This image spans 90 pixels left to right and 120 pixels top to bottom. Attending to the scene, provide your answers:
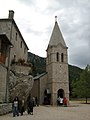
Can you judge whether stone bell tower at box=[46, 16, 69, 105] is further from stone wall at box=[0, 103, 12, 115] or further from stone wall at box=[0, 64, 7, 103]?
stone wall at box=[0, 103, 12, 115]

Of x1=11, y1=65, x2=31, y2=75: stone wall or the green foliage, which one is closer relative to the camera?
x1=11, y1=65, x2=31, y2=75: stone wall

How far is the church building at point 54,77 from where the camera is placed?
147 ft

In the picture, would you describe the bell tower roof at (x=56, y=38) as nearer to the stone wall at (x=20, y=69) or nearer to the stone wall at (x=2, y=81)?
the stone wall at (x=20, y=69)

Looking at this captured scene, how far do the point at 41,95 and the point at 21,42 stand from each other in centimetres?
1674

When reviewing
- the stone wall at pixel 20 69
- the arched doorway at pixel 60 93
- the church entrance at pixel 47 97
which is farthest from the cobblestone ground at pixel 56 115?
the arched doorway at pixel 60 93

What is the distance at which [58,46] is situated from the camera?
47.8 meters

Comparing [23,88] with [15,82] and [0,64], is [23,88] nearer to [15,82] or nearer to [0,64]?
[15,82]

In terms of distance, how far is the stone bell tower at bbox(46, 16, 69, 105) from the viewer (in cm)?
4492

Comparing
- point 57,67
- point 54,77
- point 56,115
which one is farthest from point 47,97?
point 56,115

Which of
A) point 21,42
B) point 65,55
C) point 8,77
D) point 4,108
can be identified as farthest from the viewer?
point 65,55

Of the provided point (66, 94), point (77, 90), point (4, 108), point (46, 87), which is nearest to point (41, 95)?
point (46, 87)

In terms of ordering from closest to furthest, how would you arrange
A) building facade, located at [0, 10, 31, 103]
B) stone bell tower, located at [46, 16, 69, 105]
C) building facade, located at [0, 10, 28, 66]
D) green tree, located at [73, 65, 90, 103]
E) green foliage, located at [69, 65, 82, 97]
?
building facade, located at [0, 10, 31, 103]
building facade, located at [0, 10, 28, 66]
stone bell tower, located at [46, 16, 69, 105]
green tree, located at [73, 65, 90, 103]
green foliage, located at [69, 65, 82, 97]

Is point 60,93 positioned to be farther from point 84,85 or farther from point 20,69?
point 20,69

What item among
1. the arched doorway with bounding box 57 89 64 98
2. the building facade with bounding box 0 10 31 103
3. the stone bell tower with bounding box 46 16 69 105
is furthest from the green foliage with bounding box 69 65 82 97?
the building facade with bounding box 0 10 31 103
